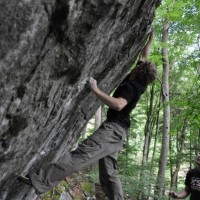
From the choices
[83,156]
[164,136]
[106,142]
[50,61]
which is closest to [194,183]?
[106,142]

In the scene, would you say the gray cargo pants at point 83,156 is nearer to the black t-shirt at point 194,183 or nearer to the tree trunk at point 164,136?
the black t-shirt at point 194,183

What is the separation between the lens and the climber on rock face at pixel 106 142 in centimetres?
555

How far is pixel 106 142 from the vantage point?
5840mm

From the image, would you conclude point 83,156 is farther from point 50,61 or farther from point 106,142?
point 50,61

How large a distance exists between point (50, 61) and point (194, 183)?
17.1 ft

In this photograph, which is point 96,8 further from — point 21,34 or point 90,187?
point 90,187

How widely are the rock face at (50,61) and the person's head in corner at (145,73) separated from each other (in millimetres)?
494

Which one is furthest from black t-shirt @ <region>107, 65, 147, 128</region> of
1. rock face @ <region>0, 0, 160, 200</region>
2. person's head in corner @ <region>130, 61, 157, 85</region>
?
rock face @ <region>0, 0, 160, 200</region>

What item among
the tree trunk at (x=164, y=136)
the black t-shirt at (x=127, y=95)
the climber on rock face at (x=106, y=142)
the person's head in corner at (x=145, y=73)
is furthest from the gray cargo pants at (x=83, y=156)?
the tree trunk at (x=164, y=136)

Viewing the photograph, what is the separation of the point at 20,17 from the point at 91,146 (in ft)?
10.3

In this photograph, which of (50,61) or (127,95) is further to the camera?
(127,95)

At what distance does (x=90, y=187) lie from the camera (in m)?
14.9

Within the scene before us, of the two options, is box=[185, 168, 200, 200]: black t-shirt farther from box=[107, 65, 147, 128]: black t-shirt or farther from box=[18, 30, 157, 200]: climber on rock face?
box=[107, 65, 147, 128]: black t-shirt

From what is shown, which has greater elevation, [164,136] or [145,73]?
[164,136]
